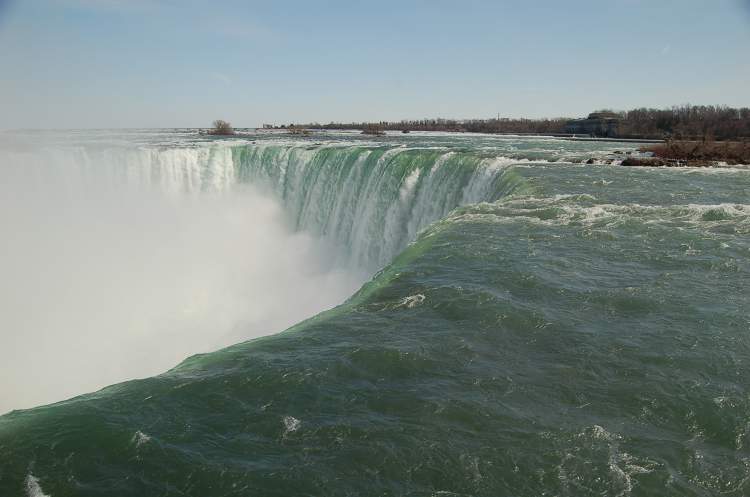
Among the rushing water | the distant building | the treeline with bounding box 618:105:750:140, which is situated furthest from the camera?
the distant building

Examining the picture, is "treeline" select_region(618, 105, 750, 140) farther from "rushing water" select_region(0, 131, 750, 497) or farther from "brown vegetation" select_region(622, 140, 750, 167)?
"rushing water" select_region(0, 131, 750, 497)

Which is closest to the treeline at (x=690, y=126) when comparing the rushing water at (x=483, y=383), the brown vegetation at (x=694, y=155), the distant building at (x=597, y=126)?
the distant building at (x=597, y=126)

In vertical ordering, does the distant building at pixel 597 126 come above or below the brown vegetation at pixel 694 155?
above

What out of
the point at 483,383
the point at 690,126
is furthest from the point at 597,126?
the point at 483,383

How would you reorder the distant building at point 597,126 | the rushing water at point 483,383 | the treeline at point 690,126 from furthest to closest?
the distant building at point 597,126
the treeline at point 690,126
the rushing water at point 483,383

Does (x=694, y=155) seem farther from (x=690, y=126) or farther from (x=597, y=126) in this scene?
(x=597, y=126)

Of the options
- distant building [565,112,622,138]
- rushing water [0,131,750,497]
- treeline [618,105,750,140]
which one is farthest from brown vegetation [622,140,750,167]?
distant building [565,112,622,138]

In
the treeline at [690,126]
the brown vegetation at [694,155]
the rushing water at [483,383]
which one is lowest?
the rushing water at [483,383]

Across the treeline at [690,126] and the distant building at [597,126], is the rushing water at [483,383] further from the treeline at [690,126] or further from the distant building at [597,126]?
the distant building at [597,126]
